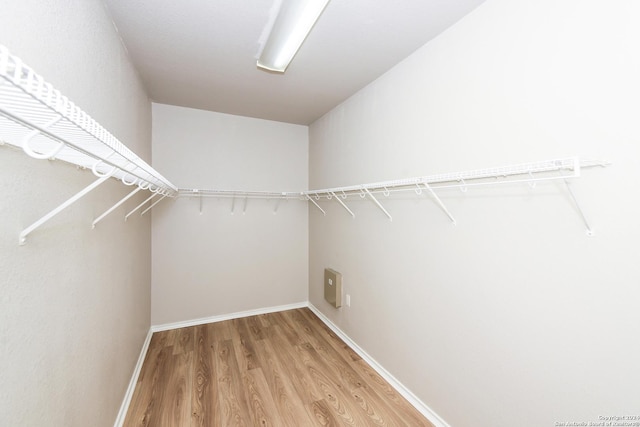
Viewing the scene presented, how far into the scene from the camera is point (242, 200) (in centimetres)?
316

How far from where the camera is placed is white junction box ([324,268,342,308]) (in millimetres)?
2732

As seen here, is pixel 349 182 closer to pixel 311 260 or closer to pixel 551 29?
pixel 311 260

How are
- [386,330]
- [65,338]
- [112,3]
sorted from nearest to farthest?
[65,338] < [112,3] < [386,330]

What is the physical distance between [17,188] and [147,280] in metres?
2.17

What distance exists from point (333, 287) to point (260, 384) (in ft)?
3.71

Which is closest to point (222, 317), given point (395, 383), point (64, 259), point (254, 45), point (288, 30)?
point (395, 383)

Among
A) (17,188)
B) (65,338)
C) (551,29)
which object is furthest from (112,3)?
(551,29)

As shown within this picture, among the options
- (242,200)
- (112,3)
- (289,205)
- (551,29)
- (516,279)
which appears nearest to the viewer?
(551,29)

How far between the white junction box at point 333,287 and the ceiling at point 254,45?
185cm

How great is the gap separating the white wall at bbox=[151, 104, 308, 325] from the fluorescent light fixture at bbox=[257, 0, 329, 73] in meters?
1.35

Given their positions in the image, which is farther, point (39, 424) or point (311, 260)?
point (311, 260)

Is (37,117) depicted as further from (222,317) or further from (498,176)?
(222,317)

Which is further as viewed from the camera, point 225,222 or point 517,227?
point 225,222

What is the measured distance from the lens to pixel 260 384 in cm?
201
